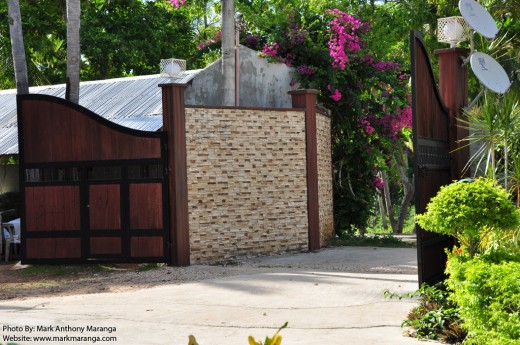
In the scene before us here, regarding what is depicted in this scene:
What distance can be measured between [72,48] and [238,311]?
7746mm

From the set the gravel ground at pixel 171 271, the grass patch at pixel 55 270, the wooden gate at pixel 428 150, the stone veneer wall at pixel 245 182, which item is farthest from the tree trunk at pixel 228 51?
the wooden gate at pixel 428 150

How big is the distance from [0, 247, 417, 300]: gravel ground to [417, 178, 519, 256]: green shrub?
475 cm

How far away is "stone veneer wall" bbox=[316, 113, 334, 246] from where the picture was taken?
16.0 metres

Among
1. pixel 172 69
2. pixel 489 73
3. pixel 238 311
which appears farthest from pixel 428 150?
pixel 172 69

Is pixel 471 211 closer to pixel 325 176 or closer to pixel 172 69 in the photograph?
pixel 172 69

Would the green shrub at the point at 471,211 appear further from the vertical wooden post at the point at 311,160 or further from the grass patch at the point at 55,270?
the vertical wooden post at the point at 311,160

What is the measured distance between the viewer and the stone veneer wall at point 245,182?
44.9ft

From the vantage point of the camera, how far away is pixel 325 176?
1645cm

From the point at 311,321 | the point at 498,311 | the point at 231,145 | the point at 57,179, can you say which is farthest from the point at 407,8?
the point at 498,311

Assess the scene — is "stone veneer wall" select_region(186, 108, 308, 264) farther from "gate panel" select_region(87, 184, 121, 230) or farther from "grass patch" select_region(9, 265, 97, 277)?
"grass patch" select_region(9, 265, 97, 277)

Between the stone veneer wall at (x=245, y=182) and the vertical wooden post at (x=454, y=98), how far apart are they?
17.0 ft

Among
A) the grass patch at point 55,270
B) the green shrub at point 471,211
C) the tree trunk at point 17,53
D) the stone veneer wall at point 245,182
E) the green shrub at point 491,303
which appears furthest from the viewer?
the tree trunk at point 17,53

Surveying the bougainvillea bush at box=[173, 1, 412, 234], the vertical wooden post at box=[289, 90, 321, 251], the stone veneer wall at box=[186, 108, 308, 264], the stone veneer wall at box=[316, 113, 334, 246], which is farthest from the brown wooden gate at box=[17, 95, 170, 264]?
the bougainvillea bush at box=[173, 1, 412, 234]

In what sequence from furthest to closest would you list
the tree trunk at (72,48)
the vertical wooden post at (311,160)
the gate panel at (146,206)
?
the vertical wooden post at (311,160), the tree trunk at (72,48), the gate panel at (146,206)
